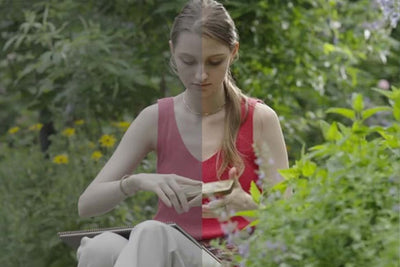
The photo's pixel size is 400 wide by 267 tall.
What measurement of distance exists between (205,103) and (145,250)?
0.74 metres

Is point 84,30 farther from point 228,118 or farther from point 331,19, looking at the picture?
point 228,118

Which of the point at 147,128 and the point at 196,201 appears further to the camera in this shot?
the point at 147,128

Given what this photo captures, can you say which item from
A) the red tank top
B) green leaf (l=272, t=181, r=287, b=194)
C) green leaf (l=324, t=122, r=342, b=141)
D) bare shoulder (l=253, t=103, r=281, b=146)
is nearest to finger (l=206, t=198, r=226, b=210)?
the red tank top

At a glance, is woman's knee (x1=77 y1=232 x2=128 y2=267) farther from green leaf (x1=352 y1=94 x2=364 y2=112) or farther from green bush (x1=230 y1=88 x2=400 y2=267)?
green leaf (x1=352 y1=94 x2=364 y2=112)

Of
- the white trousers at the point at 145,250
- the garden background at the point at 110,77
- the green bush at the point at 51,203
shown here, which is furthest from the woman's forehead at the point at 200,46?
the green bush at the point at 51,203

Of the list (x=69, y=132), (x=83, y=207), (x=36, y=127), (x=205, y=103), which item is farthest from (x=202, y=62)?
(x=36, y=127)

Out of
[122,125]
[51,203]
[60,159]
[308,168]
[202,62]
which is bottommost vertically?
[51,203]

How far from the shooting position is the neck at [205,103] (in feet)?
10.3

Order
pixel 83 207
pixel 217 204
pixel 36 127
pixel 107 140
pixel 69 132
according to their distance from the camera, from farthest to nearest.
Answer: pixel 36 127 < pixel 69 132 < pixel 107 140 < pixel 83 207 < pixel 217 204

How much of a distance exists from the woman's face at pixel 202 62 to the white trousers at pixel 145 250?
1.79 ft

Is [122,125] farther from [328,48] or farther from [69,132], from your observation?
[328,48]

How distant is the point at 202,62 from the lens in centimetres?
299

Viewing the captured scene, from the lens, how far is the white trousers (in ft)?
8.31

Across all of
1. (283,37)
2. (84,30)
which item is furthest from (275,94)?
(84,30)
